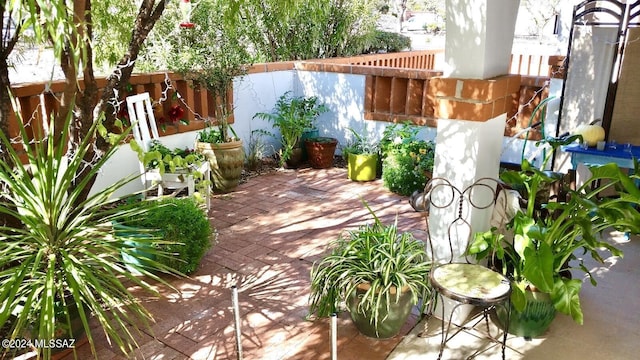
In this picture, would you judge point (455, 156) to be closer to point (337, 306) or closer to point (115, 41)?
point (337, 306)

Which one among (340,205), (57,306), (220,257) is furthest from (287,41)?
(57,306)

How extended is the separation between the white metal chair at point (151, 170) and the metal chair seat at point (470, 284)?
Result: 8.11 feet

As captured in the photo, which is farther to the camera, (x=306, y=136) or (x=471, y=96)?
(x=306, y=136)

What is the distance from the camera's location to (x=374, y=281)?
8.64 ft

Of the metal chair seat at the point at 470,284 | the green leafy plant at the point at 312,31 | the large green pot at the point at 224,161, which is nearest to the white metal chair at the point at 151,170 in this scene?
the large green pot at the point at 224,161

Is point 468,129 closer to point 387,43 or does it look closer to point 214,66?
point 214,66

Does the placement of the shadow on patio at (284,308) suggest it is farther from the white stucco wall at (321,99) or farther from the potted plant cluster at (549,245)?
the white stucco wall at (321,99)

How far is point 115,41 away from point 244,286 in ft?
6.47

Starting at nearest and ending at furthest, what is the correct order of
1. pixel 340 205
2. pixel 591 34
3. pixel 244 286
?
1. pixel 244 286
2. pixel 591 34
3. pixel 340 205

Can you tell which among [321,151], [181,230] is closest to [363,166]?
[321,151]

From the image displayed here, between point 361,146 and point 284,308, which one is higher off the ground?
point 361,146

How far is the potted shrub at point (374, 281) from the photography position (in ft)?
8.58

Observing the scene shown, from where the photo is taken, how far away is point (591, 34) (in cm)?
429

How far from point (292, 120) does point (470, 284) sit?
3855mm
